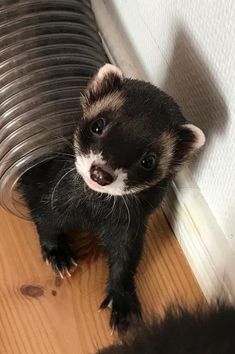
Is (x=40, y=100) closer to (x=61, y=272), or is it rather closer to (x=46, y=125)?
(x=46, y=125)

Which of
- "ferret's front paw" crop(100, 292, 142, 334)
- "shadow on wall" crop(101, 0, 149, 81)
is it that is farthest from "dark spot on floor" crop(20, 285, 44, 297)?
"shadow on wall" crop(101, 0, 149, 81)

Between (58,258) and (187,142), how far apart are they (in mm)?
350

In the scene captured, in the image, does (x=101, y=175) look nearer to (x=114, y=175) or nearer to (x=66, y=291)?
(x=114, y=175)

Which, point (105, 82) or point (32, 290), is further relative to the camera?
point (32, 290)

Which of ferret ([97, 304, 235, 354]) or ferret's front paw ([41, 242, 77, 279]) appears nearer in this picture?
ferret ([97, 304, 235, 354])

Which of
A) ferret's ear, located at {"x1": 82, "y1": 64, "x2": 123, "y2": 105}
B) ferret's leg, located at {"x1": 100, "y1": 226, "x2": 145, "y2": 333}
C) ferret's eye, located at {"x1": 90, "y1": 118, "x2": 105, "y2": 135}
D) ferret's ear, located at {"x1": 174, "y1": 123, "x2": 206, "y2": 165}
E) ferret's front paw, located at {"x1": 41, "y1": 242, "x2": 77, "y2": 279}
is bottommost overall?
ferret's leg, located at {"x1": 100, "y1": 226, "x2": 145, "y2": 333}

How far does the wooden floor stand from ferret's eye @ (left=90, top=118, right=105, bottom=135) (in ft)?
1.17

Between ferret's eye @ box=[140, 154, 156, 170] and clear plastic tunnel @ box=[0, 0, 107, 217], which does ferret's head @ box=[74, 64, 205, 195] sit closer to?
ferret's eye @ box=[140, 154, 156, 170]

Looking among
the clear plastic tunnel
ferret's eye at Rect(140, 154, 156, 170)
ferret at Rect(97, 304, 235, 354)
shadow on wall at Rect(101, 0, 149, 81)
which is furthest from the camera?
shadow on wall at Rect(101, 0, 149, 81)

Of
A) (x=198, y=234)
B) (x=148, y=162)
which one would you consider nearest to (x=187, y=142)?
(x=148, y=162)

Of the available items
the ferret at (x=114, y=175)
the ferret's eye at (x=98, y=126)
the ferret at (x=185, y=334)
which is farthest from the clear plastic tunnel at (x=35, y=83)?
the ferret at (x=185, y=334)

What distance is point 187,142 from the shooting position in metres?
0.90

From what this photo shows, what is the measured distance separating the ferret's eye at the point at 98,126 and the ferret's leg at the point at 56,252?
29cm

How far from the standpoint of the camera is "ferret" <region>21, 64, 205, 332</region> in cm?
82
